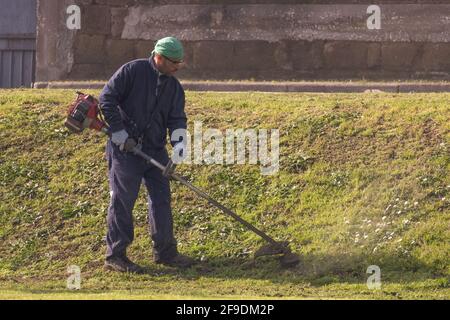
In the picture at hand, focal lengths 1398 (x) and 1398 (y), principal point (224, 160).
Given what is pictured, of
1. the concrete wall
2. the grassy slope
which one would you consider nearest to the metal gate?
the concrete wall

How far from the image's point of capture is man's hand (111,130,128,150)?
37.1 feet

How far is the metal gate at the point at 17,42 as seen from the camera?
21531mm

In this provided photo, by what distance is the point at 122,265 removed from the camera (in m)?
11.5

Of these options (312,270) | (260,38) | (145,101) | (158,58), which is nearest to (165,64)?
(158,58)

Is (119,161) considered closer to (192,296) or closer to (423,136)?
(192,296)

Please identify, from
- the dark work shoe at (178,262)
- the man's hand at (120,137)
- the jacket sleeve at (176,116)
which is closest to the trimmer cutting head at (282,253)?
the dark work shoe at (178,262)

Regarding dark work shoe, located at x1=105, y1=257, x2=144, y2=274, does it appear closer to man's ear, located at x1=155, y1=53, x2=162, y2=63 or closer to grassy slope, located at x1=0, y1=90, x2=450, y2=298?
grassy slope, located at x1=0, y1=90, x2=450, y2=298

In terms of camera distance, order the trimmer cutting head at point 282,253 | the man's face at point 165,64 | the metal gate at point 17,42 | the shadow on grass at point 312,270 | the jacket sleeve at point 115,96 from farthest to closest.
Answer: the metal gate at point 17,42 < the trimmer cutting head at point 282,253 < the man's face at point 165,64 < the jacket sleeve at point 115,96 < the shadow on grass at point 312,270

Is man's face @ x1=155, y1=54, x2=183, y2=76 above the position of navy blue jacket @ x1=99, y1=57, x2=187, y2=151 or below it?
above

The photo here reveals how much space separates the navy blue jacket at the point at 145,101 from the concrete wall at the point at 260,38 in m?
5.32

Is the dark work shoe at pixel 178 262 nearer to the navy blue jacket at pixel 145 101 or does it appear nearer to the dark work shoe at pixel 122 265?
the dark work shoe at pixel 122 265

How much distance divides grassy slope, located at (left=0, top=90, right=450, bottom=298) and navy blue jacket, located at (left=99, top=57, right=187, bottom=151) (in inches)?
44.1

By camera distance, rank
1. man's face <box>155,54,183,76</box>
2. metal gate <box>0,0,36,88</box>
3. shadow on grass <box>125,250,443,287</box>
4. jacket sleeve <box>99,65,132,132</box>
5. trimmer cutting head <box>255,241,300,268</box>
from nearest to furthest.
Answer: shadow on grass <box>125,250,443,287</box> < jacket sleeve <box>99,65,132,132</box> < man's face <box>155,54,183,76</box> < trimmer cutting head <box>255,241,300,268</box> < metal gate <box>0,0,36,88</box>
